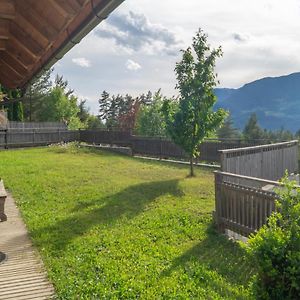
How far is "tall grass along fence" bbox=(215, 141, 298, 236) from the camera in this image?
7.20 m

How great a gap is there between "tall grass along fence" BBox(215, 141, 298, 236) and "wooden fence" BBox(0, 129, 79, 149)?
79.6ft

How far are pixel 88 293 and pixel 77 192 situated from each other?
7446 mm

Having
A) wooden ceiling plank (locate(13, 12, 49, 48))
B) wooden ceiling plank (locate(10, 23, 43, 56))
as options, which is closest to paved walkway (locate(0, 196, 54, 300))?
wooden ceiling plank (locate(10, 23, 43, 56))

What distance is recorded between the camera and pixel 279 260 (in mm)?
4207

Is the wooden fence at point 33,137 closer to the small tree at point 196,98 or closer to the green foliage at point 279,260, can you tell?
the small tree at point 196,98

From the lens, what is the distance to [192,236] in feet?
26.1

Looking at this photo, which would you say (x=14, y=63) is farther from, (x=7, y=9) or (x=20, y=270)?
(x=20, y=270)

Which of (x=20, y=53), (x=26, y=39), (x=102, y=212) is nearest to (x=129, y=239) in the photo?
(x=102, y=212)

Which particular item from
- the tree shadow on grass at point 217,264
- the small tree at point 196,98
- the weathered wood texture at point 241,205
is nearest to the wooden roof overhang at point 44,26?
the tree shadow on grass at point 217,264

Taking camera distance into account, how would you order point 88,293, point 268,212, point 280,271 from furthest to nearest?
point 268,212 → point 88,293 → point 280,271

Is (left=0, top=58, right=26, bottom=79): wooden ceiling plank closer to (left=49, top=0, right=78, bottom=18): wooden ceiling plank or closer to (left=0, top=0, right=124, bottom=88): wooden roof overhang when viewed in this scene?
(left=0, top=0, right=124, bottom=88): wooden roof overhang

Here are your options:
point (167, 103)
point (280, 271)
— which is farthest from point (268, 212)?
point (167, 103)

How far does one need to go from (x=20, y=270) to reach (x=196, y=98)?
483 inches

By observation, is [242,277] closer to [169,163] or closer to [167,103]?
[167,103]
